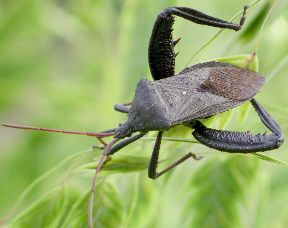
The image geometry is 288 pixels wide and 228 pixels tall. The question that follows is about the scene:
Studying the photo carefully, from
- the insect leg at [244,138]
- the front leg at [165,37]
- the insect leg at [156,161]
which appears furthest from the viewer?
the front leg at [165,37]

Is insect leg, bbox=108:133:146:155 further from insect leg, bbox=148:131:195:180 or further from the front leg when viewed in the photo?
the front leg

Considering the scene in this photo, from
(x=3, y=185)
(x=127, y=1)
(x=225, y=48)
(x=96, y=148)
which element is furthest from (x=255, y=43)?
(x=3, y=185)

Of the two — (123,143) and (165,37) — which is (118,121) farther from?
(123,143)

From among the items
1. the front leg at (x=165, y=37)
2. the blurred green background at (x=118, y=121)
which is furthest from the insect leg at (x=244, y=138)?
the front leg at (x=165, y=37)

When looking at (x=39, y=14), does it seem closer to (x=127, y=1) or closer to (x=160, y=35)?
(x=127, y=1)

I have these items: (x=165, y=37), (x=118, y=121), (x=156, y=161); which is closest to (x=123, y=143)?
(x=156, y=161)

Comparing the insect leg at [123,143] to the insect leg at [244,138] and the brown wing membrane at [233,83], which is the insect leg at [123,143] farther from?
the brown wing membrane at [233,83]
